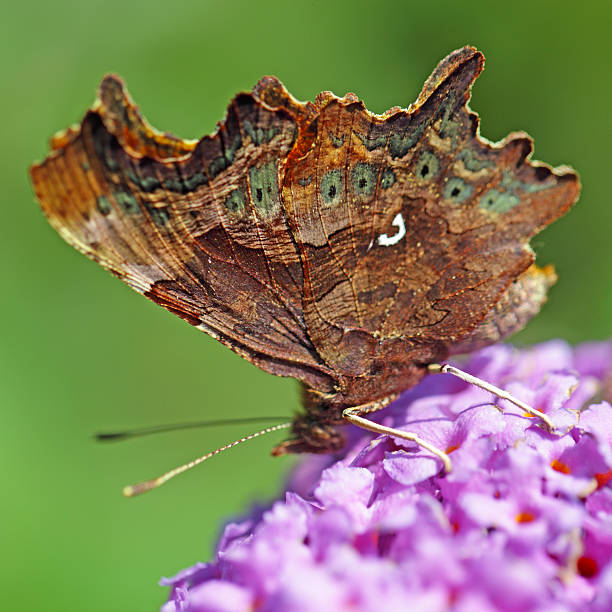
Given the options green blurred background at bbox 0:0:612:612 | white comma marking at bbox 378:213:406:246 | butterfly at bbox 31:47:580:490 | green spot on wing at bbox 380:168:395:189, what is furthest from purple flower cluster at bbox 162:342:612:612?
green blurred background at bbox 0:0:612:612

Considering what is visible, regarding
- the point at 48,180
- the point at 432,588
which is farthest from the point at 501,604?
the point at 48,180

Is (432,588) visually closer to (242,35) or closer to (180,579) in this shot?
(180,579)

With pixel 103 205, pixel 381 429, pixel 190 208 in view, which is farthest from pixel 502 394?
pixel 103 205

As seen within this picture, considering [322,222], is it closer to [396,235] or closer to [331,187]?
[331,187]

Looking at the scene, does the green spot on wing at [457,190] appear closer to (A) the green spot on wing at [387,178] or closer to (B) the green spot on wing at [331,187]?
(A) the green spot on wing at [387,178]

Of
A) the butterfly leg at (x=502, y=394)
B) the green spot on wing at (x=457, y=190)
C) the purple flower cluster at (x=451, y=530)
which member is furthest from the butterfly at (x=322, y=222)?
the purple flower cluster at (x=451, y=530)

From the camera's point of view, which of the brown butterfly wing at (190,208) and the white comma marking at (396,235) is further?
the white comma marking at (396,235)

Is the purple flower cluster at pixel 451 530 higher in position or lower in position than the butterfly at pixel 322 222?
lower

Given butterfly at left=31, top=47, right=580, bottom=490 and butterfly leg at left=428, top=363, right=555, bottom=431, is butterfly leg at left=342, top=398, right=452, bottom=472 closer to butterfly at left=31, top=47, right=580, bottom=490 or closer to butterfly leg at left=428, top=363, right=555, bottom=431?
butterfly at left=31, top=47, right=580, bottom=490
